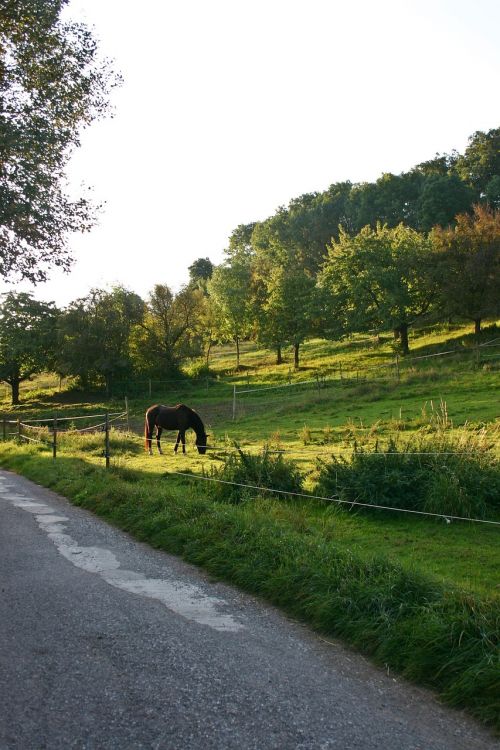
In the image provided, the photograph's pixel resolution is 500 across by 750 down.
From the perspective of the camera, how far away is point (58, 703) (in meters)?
4.35

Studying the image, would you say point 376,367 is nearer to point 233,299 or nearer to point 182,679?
point 233,299

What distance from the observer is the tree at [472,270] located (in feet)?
139

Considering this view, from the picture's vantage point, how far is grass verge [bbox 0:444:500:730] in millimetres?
4812

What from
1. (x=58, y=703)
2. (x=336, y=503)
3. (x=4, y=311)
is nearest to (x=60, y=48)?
(x=336, y=503)

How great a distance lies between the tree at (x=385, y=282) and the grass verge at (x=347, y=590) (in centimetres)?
3852

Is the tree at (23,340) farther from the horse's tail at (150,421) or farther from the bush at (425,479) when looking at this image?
the bush at (425,479)

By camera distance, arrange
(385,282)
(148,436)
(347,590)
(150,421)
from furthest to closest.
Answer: (385,282)
(150,421)
(148,436)
(347,590)

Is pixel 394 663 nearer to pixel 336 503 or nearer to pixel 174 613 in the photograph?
pixel 174 613

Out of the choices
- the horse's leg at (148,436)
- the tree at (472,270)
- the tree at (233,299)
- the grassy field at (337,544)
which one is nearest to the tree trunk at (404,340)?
the tree at (472,270)

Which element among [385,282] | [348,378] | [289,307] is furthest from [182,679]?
[289,307]

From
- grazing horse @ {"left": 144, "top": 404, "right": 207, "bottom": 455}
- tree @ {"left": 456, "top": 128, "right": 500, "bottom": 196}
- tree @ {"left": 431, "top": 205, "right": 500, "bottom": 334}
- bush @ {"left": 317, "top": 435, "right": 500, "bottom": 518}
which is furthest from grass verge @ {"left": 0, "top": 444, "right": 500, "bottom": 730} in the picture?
tree @ {"left": 456, "top": 128, "right": 500, "bottom": 196}

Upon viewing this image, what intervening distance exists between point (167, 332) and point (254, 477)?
46828 millimetres

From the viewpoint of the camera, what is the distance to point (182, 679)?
4734mm

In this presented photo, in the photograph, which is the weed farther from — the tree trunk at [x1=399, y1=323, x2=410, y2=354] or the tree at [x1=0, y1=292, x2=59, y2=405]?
the tree at [x1=0, y1=292, x2=59, y2=405]
